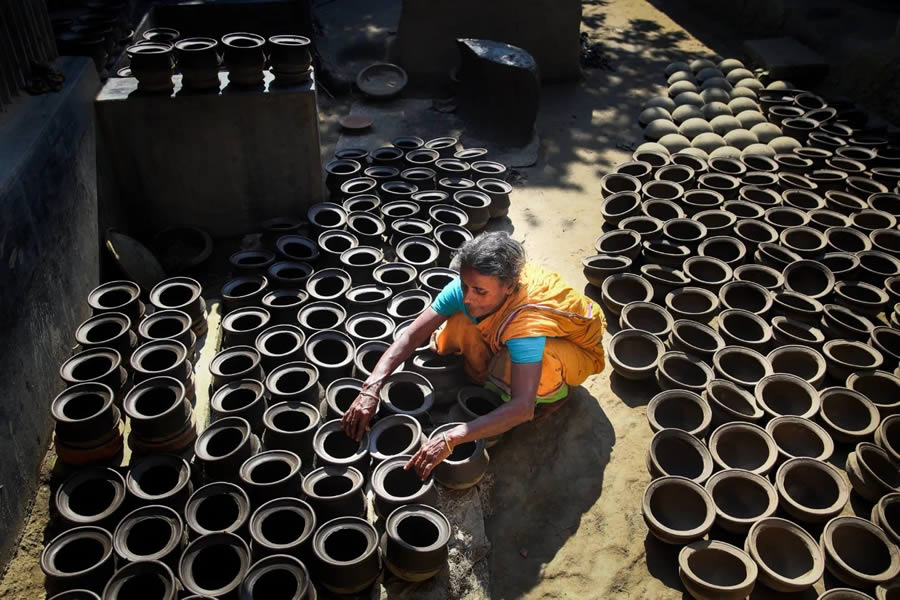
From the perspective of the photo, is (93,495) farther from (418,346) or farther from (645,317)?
(645,317)

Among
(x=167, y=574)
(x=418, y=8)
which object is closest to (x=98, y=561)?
(x=167, y=574)

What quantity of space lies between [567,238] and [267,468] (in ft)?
12.4

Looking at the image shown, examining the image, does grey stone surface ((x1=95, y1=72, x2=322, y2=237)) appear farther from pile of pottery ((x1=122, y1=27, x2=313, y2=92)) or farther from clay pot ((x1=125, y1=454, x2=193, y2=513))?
clay pot ((x1=125, y1=454, x2=193, y2=513))

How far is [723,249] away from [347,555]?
432 centimetres

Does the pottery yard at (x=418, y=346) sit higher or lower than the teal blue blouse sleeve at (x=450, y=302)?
lower

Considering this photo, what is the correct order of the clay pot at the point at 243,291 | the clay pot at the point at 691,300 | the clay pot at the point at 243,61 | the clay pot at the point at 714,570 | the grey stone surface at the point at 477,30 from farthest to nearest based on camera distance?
the grey stone surface at the point at 477,30
the clay pot at the point at 243,61
the clay pot at the point at 691,300
the clay pot at the point at 243,291
the clay pot at the point at 714,570

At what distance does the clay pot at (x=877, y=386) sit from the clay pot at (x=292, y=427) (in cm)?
371

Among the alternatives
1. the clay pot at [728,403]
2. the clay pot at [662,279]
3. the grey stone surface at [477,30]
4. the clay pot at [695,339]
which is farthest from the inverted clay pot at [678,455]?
the grey stone surface at [477,30]

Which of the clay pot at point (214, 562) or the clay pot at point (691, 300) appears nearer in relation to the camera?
the clay pot at point (214, 562)

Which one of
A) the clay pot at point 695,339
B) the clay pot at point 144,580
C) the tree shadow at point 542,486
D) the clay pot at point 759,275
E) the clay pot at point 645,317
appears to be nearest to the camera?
the clay pot at point 144,580

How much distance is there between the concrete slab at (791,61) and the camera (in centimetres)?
940

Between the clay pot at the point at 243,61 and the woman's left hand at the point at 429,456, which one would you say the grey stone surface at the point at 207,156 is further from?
the woman's left hand at the point at 429,456

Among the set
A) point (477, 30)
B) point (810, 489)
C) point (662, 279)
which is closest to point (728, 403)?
point (810, 489)

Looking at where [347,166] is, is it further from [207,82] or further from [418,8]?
[418,8]
